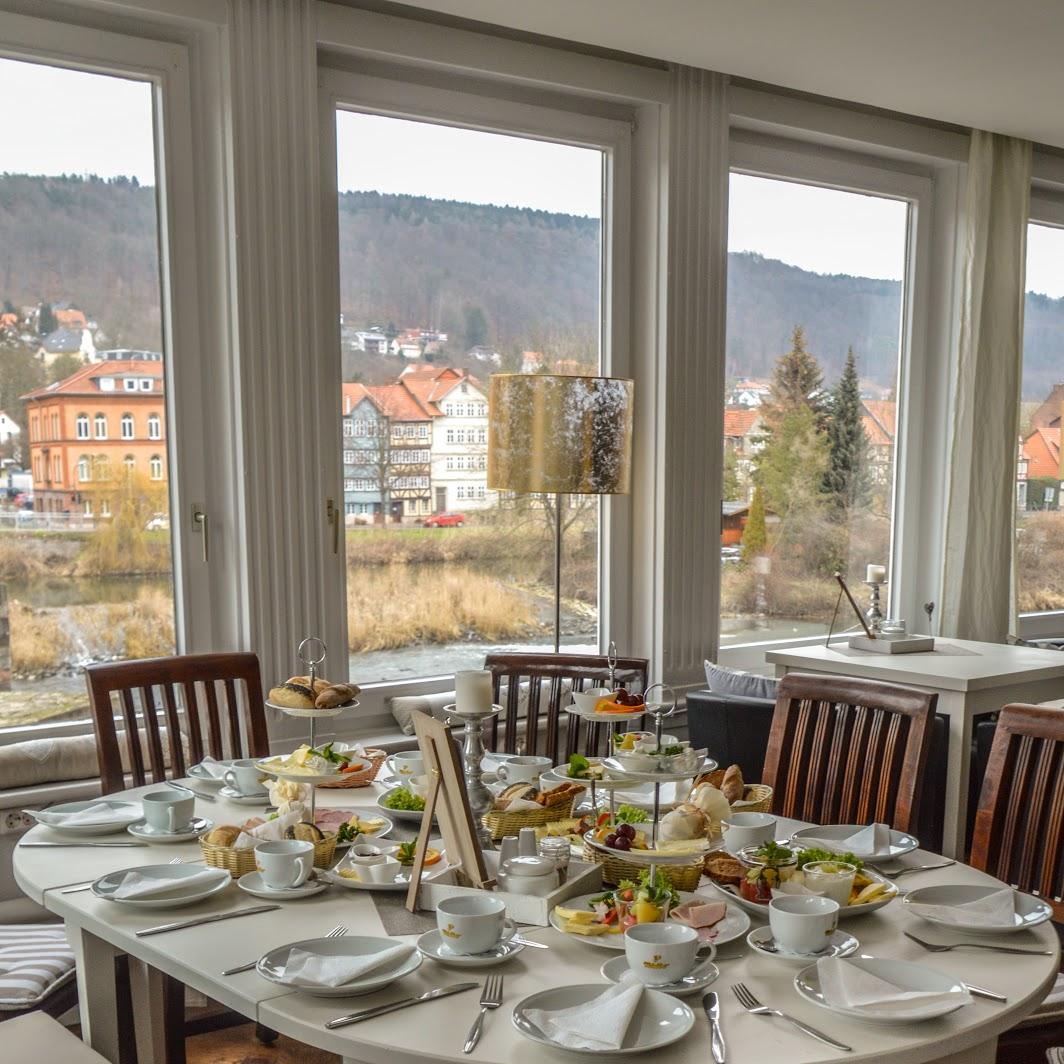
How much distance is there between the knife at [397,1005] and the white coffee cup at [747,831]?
0.59 metres

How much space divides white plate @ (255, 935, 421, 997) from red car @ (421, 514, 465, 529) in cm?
209

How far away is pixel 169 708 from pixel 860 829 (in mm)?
1497

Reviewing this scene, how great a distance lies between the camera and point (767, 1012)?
1336 mm

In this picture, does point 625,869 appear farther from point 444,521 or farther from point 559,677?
point 444,521

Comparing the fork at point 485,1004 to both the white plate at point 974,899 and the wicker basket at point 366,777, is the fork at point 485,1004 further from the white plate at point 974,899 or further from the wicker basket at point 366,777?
the wicker basket at point 366,777

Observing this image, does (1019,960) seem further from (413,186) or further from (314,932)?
(413,186)

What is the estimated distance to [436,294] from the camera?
3.54 m

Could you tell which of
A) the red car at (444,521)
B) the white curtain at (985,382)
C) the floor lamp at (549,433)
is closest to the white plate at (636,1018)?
the floor lamp at (549,433)

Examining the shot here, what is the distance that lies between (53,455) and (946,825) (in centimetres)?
256

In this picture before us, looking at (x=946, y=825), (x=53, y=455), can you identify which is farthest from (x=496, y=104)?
(x=946, y=825)

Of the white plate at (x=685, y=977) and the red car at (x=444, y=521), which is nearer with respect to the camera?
the white plate at (x=685, y=977)

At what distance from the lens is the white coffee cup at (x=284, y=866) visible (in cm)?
168

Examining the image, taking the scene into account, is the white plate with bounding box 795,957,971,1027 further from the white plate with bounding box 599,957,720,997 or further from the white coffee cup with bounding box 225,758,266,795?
the white coffee cup with bounding box 225,758,266,795

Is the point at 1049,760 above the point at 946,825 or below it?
above
